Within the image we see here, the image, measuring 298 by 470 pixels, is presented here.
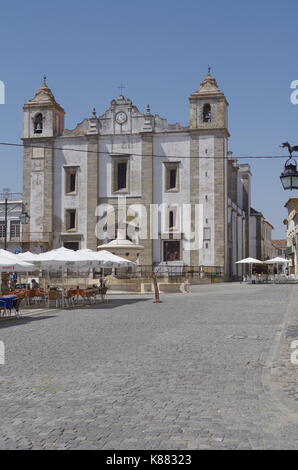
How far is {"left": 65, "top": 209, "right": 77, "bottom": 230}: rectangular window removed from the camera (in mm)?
54469

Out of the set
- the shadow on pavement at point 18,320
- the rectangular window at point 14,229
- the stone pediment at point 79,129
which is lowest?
the shadow on pavement at point 18,320

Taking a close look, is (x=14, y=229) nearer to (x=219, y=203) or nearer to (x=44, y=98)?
(x=44, y=98)

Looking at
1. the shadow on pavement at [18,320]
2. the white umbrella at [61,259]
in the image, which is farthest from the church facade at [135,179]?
the shadow on pavement at [18,320]

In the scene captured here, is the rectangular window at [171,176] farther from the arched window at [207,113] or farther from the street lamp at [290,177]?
the street lamp at [290,177]

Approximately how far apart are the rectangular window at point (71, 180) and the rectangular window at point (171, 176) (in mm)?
8028

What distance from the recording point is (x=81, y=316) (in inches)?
750

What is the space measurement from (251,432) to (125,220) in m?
47.8

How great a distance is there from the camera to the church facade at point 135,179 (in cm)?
5144

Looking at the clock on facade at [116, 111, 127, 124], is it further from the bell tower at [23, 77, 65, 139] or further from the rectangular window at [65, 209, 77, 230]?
the rectangular window at [65, 209, 77, 230]

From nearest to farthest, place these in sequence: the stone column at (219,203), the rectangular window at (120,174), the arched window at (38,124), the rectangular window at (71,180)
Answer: the stone column at (219,203) → the rectangular window at (120,174) → the rectangular window at (71,180) → the arched window at (38,124)

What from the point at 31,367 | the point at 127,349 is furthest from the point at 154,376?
the point at 127,349

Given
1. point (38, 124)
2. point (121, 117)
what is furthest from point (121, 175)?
point (38, 124)

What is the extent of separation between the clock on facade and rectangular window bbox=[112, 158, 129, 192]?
10.8 ft

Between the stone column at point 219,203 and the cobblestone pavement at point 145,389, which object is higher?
the stone column at point 219,203
